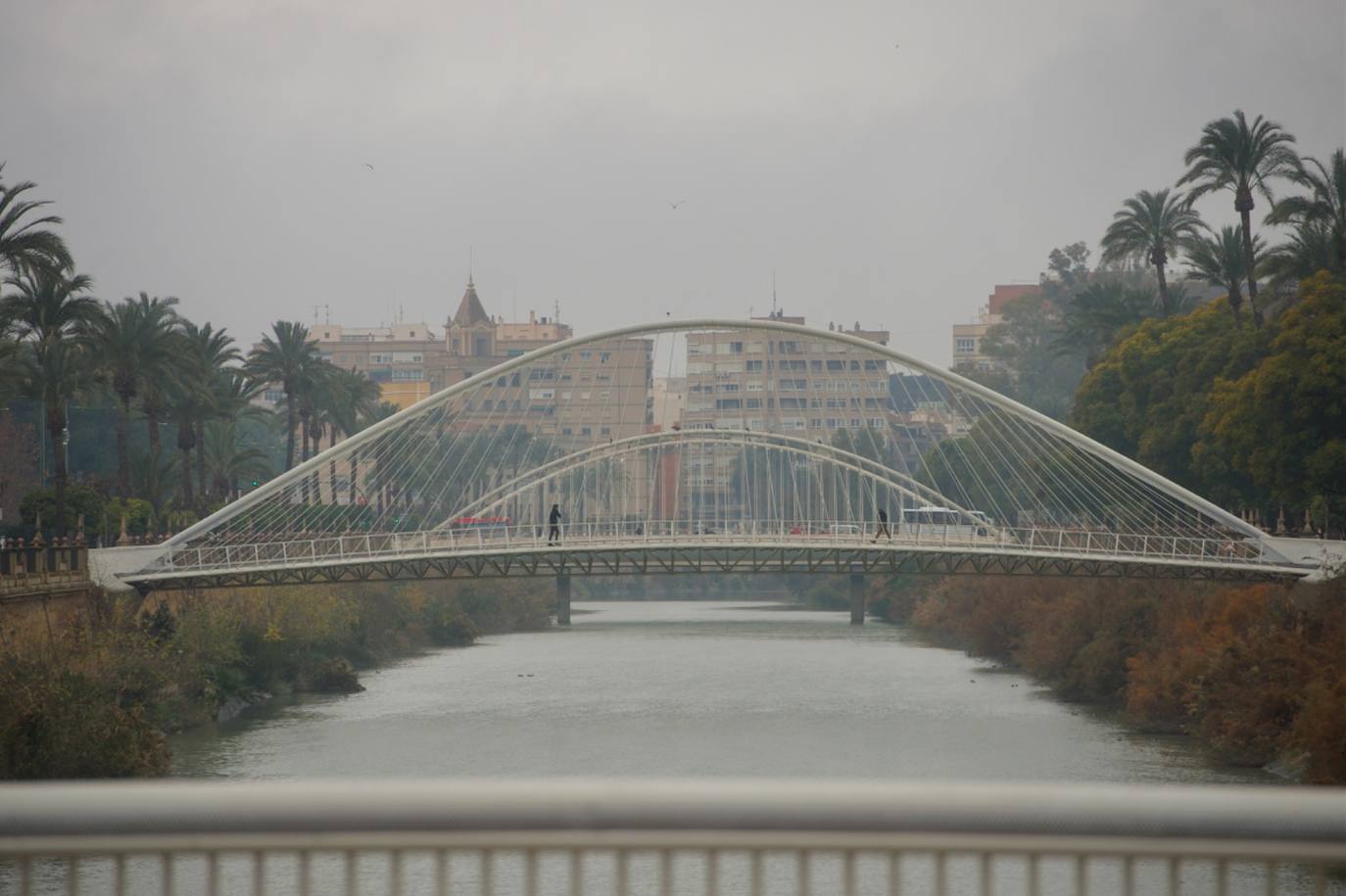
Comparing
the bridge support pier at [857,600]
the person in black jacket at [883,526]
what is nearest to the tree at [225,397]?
the person in black jacket at [883,526]

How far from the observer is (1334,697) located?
102 feet

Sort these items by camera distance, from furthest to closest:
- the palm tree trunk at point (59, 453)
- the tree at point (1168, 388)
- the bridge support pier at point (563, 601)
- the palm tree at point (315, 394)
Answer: the bridge support pier at point (563, 601), the palm tree at point (315, 394), the tree at point (1168, 388), the palm tree trunk at point (59, 453)

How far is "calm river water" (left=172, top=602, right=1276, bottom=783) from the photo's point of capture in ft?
120

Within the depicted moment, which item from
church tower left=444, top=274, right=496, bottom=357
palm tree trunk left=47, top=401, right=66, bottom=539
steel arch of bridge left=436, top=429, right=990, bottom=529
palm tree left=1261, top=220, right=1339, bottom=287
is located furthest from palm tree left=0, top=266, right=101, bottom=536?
church tower left=444, top=274, right=496, bottom=357

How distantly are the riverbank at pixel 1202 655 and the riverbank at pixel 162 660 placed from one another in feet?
71.3

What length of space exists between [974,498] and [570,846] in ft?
236

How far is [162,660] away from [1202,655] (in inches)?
973

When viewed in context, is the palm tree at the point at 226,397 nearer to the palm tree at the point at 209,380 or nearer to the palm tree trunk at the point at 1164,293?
the palm tree at the point at 209,380

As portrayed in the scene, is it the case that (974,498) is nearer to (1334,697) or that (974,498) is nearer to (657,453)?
(657,453)

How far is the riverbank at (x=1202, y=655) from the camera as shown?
34.2m

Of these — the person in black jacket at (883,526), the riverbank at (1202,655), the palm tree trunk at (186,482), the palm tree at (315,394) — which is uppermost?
the palm tree at (315,394)

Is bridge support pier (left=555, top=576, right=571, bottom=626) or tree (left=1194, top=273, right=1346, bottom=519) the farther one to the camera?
bridge support pier (left=555, top=576, right=571, bottom=626)

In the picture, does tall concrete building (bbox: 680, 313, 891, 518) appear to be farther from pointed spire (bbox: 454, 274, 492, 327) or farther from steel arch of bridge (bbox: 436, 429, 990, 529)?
pointed spire (bbox: 454, 274, 492, 327)

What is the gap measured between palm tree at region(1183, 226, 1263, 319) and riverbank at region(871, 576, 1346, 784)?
1307 cm
